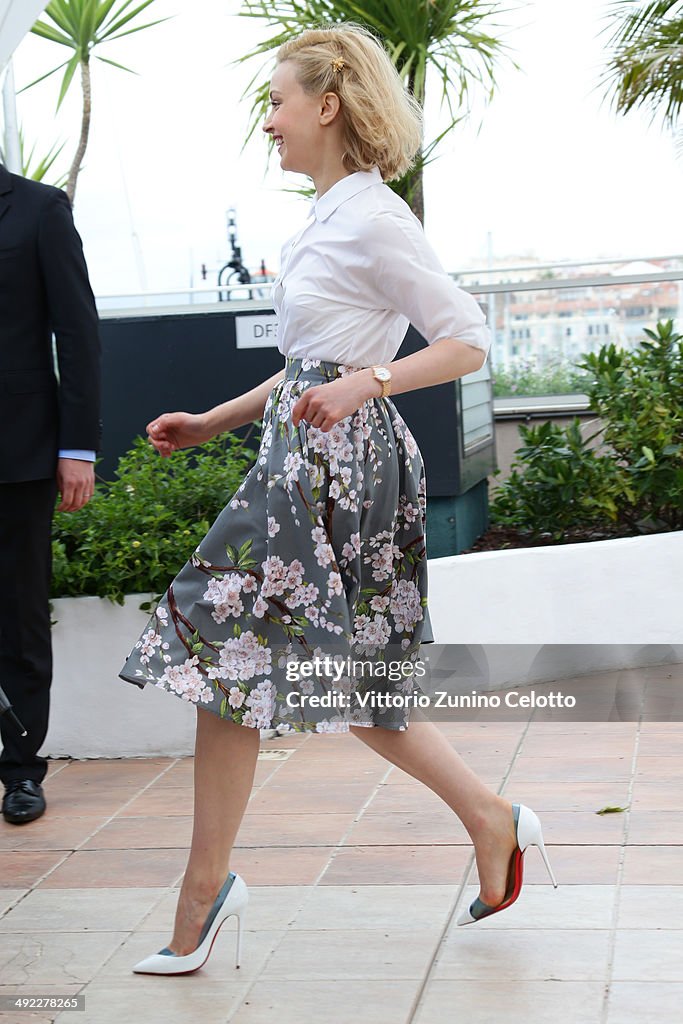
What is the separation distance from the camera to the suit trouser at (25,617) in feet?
12.0

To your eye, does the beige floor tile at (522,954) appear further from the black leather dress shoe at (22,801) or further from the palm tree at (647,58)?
the palm tree at (647,58)

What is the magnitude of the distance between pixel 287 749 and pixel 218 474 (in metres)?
0.98

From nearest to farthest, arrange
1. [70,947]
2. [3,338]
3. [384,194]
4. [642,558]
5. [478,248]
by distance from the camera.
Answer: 1. [384,194]
2. [70,947]
3. [3,338]
4. [642,558]
5. [478,248]

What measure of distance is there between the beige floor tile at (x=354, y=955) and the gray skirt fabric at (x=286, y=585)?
0.50 metres

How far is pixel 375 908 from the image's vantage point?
2859mm

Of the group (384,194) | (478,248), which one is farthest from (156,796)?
(478,248)

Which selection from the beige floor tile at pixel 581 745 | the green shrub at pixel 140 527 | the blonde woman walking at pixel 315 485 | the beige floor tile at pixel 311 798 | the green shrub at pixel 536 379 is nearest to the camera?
the blonde woman walking at pixel 315 485

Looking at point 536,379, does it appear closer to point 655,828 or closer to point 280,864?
point 655,828

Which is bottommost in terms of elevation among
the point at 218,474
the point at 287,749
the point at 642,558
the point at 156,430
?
the point at 287,749

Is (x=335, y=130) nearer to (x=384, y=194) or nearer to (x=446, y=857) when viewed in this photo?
(x=384, y=194)

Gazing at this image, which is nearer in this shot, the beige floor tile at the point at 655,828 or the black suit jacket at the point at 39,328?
the beige floor tile at the point at 655,828

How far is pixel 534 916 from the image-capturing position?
9.08ft

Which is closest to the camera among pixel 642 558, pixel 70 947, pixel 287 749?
pixel 70 947

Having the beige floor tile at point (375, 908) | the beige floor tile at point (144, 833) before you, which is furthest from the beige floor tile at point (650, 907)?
the beige floor tile at point (144, 833)
